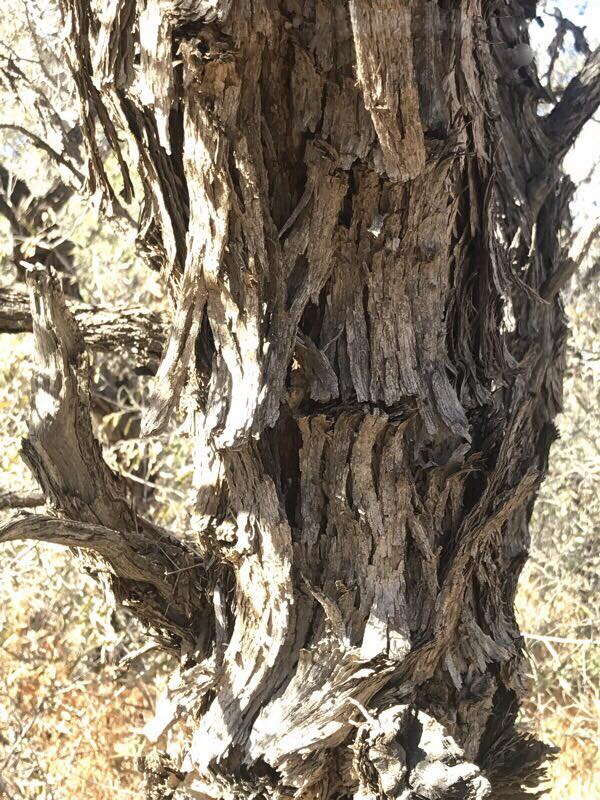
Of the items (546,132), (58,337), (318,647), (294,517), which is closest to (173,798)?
(318,647)

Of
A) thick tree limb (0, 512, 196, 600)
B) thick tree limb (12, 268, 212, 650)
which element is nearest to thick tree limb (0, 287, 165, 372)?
thick tree limb (12, 268, 212, 650)

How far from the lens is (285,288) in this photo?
→ 1.85m

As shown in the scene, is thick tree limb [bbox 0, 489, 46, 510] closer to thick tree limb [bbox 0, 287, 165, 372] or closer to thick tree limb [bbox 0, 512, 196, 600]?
thick tree limb [bbox 0, 512, 196, 600]

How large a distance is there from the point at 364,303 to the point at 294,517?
1.74ft

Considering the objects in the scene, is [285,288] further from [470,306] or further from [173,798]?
[173,798]

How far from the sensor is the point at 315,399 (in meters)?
1.93

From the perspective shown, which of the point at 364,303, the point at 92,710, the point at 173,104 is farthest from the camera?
the point at 92,710

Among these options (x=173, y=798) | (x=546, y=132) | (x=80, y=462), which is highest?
(x=546, y=132)

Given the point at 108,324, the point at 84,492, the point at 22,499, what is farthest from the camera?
the point at 108,324

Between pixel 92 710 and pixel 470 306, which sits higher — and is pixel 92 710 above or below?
below

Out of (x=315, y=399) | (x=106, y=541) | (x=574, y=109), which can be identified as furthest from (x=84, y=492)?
(x=574, y=109)

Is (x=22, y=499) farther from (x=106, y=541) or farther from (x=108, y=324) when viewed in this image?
(x=108, y=324)

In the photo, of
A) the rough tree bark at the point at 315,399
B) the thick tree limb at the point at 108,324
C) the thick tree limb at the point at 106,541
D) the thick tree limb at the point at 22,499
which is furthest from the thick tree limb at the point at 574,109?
the thick tree limb at the point at 22,499

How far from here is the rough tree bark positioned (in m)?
1.74
